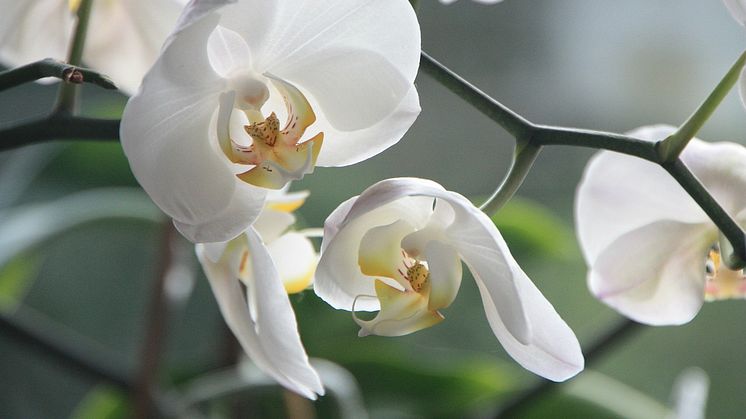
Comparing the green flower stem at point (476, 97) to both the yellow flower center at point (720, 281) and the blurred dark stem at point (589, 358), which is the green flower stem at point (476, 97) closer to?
the yellow flower center at point (720, 281)

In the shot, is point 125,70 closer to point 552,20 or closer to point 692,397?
point 692,397

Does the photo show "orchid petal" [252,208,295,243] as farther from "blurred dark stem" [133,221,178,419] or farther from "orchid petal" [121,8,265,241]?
"blurred dark stem" [133,221,178,419]

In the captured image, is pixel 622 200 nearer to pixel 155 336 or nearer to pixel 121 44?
pixel 121 44

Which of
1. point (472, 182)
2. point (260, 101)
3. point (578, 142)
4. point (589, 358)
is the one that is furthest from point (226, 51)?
point (472, 182)

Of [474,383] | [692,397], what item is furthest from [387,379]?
[692,397]

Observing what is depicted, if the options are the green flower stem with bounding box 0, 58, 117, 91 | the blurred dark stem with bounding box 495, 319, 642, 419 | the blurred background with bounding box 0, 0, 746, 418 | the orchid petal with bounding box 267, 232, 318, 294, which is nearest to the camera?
the green flower stem with bounding box 0, 58, 117, 91

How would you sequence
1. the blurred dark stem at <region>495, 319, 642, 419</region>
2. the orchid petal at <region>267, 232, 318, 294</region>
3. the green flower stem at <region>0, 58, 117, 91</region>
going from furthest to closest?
1. the blurred dark stem at <region>495, 319, 642, 419</region>
2. the orchid petal at <region>267, 232, 318, 294</region>
3. the green flower stem at <region>0, 58, 117, 91</region>

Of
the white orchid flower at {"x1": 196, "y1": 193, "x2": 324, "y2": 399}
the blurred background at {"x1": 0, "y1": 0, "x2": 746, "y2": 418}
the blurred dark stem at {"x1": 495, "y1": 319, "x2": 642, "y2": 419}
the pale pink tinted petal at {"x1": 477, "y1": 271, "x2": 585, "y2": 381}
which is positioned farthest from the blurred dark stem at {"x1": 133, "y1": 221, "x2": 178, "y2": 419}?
the pale pink tinted petal at {"x1": 477, "y1": 271, "x2": 585, "y2": 381}
